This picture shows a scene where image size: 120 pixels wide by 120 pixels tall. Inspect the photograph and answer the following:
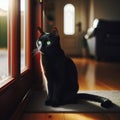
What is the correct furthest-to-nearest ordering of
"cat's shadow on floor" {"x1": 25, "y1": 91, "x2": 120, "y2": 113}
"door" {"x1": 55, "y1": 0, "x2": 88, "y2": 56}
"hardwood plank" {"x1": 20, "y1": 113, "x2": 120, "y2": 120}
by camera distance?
1. "door" {"x1": 55, "y1": 0, "x2": 88, "y2": 56}
2. "cat's shadow on floor" {"x1": 25, "y1": 91, "x2": 120, "y2": 113}
3. "hardwood plank" {"x1": 20, "y1": 113, "x2": 120, "y2": 120}

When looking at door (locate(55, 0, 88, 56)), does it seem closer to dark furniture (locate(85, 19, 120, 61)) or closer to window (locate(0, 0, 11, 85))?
dark furniture (locate(85, 19, 120, 61))

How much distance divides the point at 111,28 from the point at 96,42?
0.51 metres

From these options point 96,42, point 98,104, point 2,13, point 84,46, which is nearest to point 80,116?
point 98,104

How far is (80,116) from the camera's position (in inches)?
62.2

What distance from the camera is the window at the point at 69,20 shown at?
8.56 meters

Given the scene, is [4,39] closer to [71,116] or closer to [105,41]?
[71,116]

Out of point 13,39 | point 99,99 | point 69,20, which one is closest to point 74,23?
point 69,20

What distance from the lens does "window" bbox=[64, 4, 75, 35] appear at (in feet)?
28.1

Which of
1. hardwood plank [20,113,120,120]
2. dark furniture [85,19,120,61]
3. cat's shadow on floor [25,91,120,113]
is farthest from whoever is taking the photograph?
dark furniture [85,19,120,61]

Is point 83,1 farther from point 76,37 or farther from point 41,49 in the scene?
point 41,49

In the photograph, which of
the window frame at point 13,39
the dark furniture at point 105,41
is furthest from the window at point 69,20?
the window frame at point 13,39

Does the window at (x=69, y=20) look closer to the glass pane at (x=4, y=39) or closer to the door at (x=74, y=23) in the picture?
A: the door at (x=74, y=23)

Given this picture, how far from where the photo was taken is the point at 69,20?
8633 mm

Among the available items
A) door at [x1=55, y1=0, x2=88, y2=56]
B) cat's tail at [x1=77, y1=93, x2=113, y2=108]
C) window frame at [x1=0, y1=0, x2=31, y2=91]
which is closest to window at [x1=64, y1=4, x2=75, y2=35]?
door at [x1=55, y1=0, x2=88, y2=56]
